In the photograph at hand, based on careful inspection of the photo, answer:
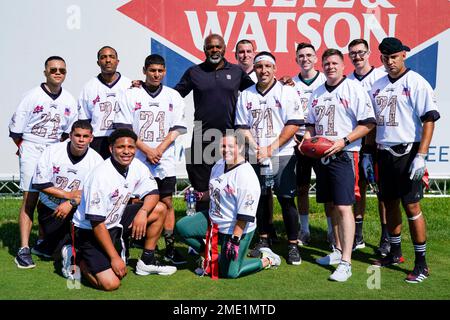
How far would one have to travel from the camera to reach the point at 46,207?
4.97 meters

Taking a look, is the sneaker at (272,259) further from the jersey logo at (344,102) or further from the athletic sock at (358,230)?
the jersey logo at (344,102)

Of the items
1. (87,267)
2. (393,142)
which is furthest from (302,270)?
(87,267)

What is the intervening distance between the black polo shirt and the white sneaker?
66.0 inches

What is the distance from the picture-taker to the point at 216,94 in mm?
5074

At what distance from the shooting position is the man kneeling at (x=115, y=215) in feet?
13.5

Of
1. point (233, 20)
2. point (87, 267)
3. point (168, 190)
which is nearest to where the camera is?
point (87, 267)

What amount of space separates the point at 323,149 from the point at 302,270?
111 cm

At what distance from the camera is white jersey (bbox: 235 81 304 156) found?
4.85 m

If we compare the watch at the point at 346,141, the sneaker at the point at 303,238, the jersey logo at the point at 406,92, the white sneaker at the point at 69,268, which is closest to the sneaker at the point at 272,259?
the sneaker at the point at 303,238

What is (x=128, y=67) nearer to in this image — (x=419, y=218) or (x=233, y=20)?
(x=233, y=20)

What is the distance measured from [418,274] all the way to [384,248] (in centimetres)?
87

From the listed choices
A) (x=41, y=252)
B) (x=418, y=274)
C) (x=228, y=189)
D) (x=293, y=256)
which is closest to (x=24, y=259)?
(x=41, y=252)

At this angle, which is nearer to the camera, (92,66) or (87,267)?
(87,267)

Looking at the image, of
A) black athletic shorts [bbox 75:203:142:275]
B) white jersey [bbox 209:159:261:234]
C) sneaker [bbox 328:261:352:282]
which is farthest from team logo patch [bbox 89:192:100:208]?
sneaker [bbox 328:261:352:282]
